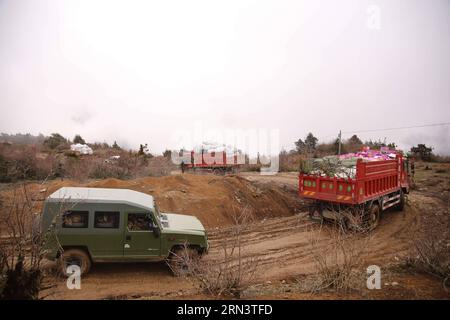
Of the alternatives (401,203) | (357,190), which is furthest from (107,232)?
(401,203)

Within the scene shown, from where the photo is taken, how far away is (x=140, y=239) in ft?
22.0

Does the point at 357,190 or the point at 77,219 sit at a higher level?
the point at 357,190

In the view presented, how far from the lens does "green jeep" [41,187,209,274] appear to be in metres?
6.45

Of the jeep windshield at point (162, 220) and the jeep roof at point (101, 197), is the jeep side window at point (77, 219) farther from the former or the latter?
the jeep windshield at point (162, 220)

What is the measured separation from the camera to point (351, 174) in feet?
31.7

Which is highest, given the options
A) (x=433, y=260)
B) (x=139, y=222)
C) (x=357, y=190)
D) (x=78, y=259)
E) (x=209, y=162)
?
(x=209, y=162)

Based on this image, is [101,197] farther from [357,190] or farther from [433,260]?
[357,190]

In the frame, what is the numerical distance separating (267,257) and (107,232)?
13.5 feet

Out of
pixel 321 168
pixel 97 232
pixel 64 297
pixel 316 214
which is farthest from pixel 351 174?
pixel 64 297

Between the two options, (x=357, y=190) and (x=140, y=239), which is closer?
(x=140, y=239)
